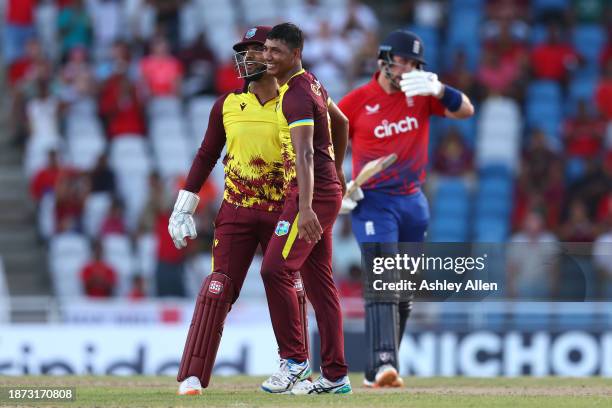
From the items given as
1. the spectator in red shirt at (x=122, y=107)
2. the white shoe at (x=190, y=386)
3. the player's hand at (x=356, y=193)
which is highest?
the spectator in red shirt at (x=122, y=107)

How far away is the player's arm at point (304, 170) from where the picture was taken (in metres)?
9.02

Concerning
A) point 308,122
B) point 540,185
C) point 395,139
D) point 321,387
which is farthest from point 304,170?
point 540,185

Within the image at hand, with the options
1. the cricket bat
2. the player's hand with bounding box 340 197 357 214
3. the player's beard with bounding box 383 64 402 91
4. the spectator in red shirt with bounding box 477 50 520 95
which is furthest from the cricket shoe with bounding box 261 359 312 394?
the spectator in red shirt with bounding box 477 50 520 95

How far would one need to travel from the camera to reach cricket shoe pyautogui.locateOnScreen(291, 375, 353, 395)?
9.57 meters

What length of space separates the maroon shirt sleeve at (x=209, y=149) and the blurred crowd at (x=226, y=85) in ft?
23.3

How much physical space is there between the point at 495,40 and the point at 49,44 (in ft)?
19.9

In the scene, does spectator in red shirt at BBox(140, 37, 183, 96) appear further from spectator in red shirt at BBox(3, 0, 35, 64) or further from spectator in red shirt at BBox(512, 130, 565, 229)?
spectator in red shirt at BBox(512, 130, 565, 229)

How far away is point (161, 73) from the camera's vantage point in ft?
62.5

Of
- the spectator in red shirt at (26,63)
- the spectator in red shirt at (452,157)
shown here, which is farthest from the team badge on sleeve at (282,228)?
the spectator in red shirt at (26,63)

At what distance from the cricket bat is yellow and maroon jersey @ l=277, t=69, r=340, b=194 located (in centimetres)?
136

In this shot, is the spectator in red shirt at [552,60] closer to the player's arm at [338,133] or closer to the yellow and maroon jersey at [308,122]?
the player's arm at [338,133]

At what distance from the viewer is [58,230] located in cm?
1786

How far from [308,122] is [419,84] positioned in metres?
A: 1.80

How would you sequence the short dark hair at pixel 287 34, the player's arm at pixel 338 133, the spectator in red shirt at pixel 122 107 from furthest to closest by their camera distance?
1. the spectator in red shirt at pixel 122 107
2. the player's arm at pixel 338 133
3. the short dark hair at pixel 287 34
